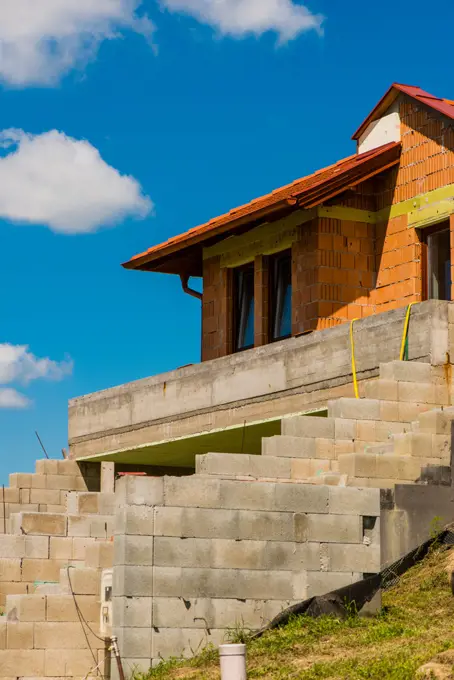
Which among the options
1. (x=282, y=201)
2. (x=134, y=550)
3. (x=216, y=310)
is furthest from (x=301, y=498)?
(x=216, y=310)

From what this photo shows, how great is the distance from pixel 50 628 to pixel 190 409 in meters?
7.62

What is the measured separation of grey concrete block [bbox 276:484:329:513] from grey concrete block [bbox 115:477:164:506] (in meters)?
1.51

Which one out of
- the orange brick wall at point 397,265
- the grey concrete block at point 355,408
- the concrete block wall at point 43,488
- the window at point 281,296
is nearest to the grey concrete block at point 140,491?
the grey concrete block at point 355,408

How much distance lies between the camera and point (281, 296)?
24906 mm

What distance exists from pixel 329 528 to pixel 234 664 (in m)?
3.08

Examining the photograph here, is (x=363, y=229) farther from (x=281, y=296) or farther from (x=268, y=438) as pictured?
(x=268, y=438)

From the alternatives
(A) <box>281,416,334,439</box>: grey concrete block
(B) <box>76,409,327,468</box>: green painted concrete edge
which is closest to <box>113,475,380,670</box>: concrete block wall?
(A) <box>281,416,334,439</box>: grey concrete block

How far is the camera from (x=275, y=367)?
71.1 ft

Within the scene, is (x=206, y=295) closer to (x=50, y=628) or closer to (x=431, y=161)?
(x=431, y=161)

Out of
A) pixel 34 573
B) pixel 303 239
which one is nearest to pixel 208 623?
pixel 34 573

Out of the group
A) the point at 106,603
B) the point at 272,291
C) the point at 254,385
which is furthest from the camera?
the point at 272,291

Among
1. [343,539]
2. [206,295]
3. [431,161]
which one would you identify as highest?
[431,161]

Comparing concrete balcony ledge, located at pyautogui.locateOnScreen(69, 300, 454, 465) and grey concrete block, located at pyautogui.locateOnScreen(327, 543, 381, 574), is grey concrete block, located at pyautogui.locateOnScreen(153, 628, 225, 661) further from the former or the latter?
concrete balcony ledge, located at pyautogui.locateOnScreen(69, 300, 454, 465)

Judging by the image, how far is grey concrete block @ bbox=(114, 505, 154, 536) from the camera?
15.4 metres
